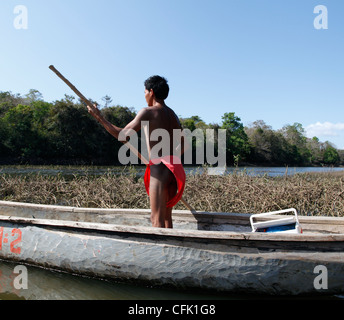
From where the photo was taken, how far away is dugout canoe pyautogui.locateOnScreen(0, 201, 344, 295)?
8.98ft

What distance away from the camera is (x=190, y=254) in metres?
2.93

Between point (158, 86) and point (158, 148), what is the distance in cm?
67

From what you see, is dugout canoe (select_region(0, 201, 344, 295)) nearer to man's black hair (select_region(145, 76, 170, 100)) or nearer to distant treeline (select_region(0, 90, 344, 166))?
man's black hair (select_region(145, 76, 170, 100))

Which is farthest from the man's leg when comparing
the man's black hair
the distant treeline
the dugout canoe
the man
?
the distant treeline

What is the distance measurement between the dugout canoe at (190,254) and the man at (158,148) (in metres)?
0.34

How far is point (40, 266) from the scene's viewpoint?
367cm

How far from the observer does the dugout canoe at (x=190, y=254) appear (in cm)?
274

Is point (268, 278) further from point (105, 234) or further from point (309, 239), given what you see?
point (105, 234)

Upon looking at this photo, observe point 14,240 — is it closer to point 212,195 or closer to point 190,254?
point 190,254

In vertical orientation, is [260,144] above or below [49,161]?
above

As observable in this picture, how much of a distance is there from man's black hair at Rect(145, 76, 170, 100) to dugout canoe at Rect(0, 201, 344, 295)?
1.43m

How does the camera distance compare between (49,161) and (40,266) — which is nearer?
(40,266)

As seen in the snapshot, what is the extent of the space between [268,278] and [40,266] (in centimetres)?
264
